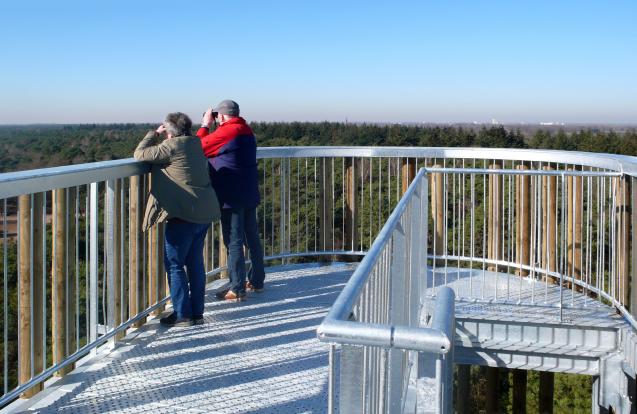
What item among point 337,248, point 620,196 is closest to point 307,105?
point 337,248

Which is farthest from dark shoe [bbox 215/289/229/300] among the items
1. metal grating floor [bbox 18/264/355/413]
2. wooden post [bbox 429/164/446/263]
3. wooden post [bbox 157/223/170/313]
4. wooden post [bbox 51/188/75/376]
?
wooden post [bbox 429/164/446/263]

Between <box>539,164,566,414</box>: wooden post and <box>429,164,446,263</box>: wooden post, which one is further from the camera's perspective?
<box>429,164,446,263</box>: wooden post

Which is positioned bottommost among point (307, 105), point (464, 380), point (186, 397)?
point (464, 380)

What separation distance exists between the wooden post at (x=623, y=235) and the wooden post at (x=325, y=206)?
3.01 metres

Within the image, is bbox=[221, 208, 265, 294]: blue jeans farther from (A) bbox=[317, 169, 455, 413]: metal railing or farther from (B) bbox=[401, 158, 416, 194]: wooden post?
(A) bbox=[317, 169, 455, 413]: metal railing

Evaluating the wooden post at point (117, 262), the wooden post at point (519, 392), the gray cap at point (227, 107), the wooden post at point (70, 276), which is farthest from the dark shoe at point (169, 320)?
the wooden post at point (519, 392)

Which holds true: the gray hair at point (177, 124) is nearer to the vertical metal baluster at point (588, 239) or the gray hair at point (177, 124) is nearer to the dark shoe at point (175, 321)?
the dark shoe at point (175, 321)

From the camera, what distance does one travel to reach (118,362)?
441cm

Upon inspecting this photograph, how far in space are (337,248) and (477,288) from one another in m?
1.68

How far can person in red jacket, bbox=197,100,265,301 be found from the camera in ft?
18.3

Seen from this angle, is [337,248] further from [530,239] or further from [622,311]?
[622,311]

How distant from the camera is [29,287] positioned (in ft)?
11.8

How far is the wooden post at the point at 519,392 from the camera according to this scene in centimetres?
823

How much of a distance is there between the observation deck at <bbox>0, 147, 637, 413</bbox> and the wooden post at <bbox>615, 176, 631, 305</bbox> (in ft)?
0.05
